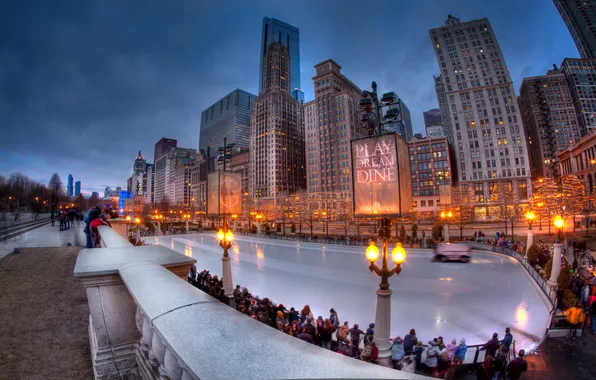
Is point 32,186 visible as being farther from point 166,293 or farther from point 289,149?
point 166,293

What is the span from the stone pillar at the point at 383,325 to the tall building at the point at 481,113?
77.5m

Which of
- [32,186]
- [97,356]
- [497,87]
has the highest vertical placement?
[497,87]

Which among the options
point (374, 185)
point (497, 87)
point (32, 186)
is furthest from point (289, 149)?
point (374, 185)

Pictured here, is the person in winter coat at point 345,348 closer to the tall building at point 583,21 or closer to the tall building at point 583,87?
the tall building at point 583,87

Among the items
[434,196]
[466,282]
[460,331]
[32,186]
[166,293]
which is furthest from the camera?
[434,196]

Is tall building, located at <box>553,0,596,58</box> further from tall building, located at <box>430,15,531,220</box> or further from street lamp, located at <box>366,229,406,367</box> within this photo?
street lamp, located at <box>366,229,406,367</box>

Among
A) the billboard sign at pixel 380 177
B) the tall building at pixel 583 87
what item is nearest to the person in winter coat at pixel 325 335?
the billboard sign at pixel 380 177

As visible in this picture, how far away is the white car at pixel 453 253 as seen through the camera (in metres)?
24.4

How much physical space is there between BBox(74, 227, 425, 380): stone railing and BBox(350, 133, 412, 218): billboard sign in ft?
18.2

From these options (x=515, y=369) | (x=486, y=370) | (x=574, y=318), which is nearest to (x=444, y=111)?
(x=574, y=318)

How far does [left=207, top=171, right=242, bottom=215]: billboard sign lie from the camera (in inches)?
575

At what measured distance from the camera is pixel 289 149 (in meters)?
119

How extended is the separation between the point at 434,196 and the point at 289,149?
6171cm

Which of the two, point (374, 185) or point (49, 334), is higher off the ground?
point (374, 185)
